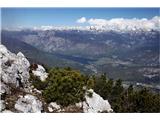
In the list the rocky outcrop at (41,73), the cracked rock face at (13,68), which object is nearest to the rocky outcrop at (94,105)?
the rocky outcrop at (41,73)

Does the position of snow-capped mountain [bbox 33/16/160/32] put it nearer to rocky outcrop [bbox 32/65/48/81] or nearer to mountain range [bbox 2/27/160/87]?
mountain range [bbox 2/27/160/87]

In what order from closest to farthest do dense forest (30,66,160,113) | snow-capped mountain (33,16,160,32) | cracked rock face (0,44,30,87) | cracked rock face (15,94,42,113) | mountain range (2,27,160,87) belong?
cracked rock face (15,94,42,113) → cracked rock face (0,44,30,87) → dense forest (30,66,160,113) → snow-capped mountain (33,16,160,32) → mountain range (2,27,160,87)

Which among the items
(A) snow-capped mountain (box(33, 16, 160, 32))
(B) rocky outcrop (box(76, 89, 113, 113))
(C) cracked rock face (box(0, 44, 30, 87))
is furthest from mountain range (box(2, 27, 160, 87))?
(B) rocky outcrop (box(76, 89, 113, 113))

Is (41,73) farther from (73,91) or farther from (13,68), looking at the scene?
(73,91)

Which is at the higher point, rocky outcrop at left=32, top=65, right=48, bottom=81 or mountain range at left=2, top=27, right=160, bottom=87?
mountain range at left=2, top=27, right=160, bottom=87

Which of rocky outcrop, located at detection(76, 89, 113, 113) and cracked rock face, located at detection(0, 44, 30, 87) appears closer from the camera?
cracked rock face, located at detection(0, 44, 30, 87)
